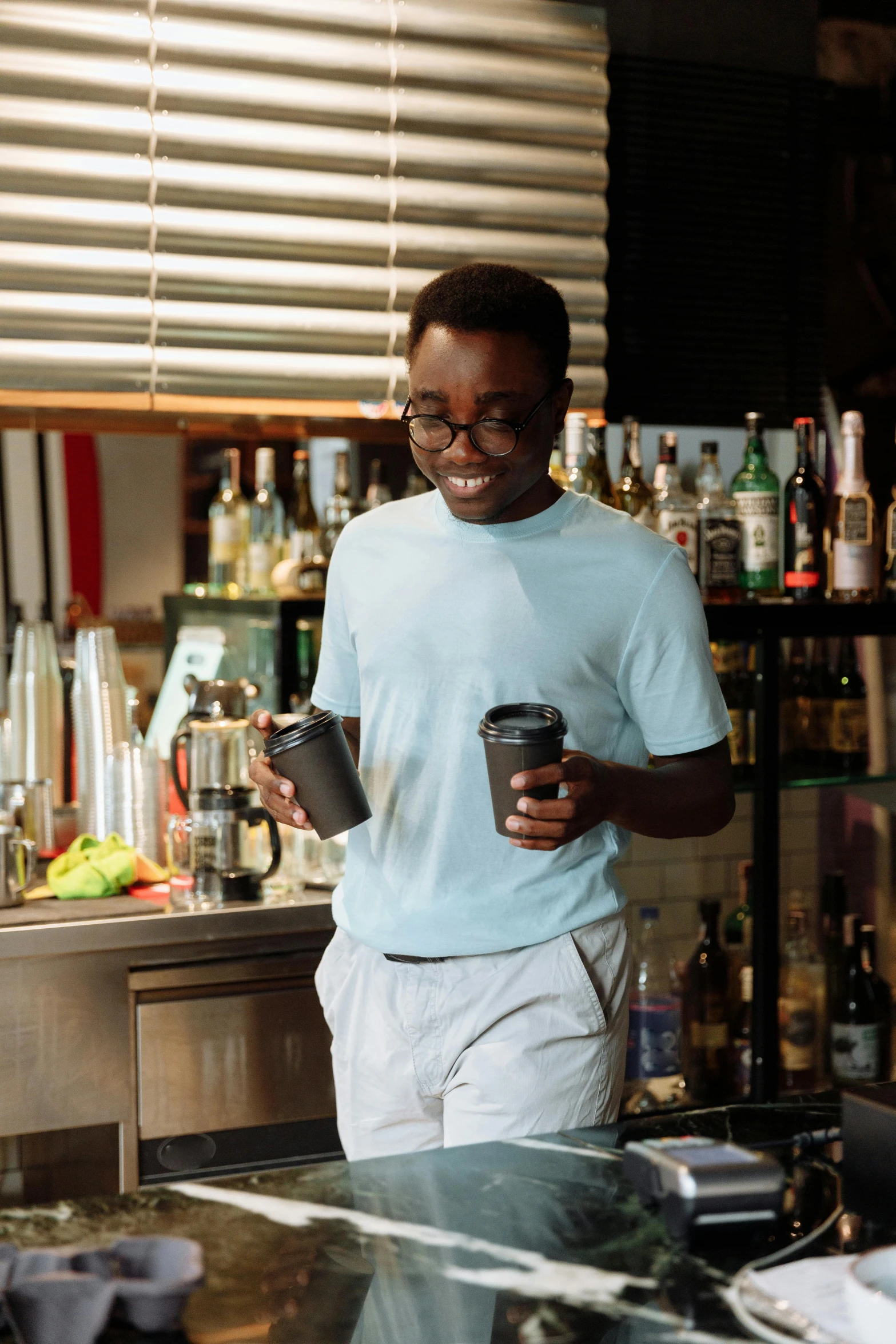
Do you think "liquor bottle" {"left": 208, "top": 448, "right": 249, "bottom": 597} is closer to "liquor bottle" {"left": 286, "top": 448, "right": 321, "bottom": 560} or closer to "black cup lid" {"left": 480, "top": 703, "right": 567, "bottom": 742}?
"liquor bottle" {"left": 286, "top": 448, "right": 321, "bottom": 560}

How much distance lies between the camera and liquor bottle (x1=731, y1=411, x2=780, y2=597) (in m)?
2.95

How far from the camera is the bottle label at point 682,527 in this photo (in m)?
2.95

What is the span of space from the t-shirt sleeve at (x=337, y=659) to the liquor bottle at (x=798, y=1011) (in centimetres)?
150

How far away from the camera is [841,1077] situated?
3041 millimetres

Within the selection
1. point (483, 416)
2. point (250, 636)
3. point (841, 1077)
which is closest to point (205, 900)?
point (250, 636)

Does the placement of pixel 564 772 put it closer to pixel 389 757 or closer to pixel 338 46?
pixel 389 757

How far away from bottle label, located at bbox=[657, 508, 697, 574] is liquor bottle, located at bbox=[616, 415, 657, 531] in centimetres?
7

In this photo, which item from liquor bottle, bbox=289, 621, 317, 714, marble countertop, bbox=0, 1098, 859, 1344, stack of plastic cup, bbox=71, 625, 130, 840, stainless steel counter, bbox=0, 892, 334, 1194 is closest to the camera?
marble countertop, bbox=0, 1098, 859, 1344

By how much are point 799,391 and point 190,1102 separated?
2.03 m

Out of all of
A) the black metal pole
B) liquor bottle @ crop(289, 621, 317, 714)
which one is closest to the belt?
liquor bottle @ crop(289, 621, 317, 714)

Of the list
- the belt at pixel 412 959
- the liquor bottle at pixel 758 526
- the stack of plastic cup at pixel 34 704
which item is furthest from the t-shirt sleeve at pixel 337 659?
the liquor bottle at pixel 758 526

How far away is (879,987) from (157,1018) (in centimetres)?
164

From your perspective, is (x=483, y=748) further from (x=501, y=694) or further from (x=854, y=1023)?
(x=854, y=1023)

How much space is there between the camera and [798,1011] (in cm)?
310
